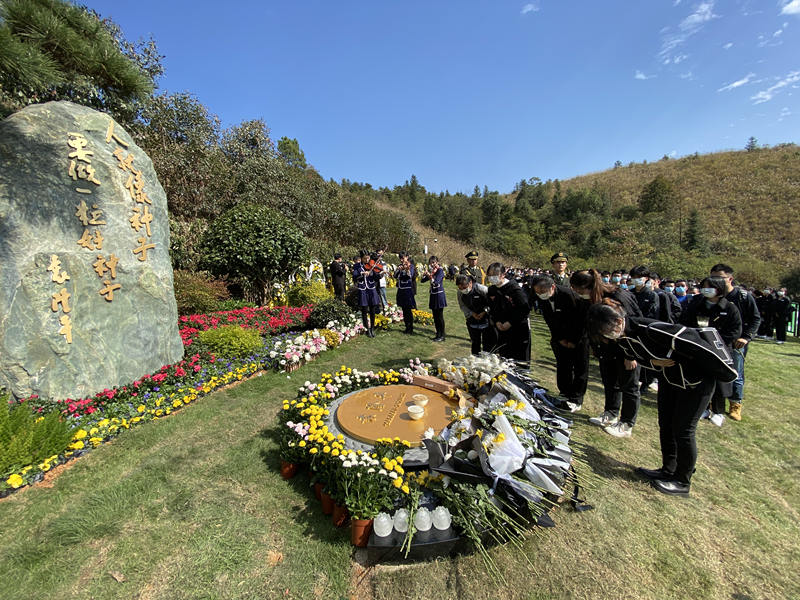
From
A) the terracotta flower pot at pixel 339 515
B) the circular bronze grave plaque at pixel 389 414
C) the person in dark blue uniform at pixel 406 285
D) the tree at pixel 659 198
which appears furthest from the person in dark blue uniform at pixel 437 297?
the tree at pixel 659 198

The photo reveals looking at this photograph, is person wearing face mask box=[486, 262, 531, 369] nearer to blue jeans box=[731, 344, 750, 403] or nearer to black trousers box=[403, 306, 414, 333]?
blue jeans box=[731, 344, 750, 403]

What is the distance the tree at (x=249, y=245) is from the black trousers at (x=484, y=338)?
610 cm

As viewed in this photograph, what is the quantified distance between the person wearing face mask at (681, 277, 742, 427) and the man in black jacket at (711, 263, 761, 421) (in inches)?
3.8

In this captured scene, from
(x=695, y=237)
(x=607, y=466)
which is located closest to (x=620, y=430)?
(x=607, y=466)

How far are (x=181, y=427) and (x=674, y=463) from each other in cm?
517

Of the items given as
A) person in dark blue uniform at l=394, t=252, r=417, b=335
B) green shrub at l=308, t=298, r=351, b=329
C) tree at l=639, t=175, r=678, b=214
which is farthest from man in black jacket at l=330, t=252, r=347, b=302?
tree at l=639, t=175, r=678, b=214

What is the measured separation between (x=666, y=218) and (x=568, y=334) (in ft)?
127

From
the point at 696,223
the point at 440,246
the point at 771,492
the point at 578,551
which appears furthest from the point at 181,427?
the point at 696,223

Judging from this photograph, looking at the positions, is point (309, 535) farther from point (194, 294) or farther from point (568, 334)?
point (194, 294)

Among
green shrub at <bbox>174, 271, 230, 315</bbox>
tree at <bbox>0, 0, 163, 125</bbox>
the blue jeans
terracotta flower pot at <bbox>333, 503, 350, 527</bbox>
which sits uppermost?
tree at <bbox>0, 0, 163, 125</bbox>

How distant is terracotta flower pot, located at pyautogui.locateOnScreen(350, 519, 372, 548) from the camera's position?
234cm

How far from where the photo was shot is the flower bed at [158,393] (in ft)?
10.8

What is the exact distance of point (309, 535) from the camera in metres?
2.51

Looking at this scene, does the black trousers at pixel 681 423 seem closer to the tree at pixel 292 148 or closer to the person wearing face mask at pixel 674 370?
the person wearing face mask at pixel 674 370
